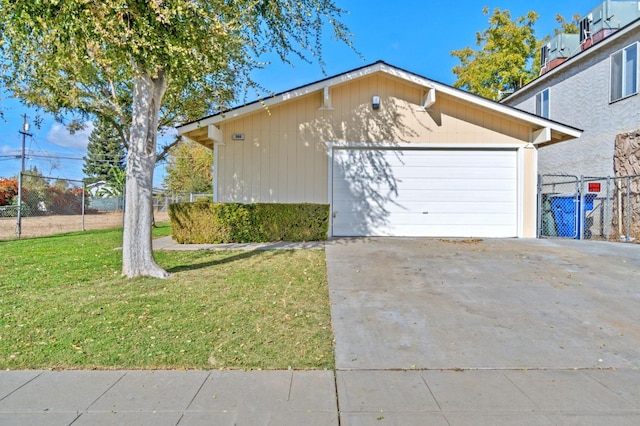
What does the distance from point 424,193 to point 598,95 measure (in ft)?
24.4

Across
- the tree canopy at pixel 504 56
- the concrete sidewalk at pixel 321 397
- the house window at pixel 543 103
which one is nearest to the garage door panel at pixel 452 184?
the house window at pixel 543 103

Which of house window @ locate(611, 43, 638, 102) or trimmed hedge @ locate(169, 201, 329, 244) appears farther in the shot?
house window @ locate(611, 43, 638, 102)

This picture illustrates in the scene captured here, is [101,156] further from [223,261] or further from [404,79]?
[223,261]

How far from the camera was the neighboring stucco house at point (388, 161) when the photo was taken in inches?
395

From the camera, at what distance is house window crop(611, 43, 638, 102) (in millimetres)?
10773

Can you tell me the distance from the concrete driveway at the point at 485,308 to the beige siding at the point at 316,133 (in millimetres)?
3148

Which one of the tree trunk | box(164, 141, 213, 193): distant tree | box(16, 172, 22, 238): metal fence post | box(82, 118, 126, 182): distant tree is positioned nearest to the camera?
the tree trunk

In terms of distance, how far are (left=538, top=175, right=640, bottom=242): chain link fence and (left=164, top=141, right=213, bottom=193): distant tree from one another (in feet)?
79.2

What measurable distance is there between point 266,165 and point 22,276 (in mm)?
5728

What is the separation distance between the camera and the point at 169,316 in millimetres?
4145

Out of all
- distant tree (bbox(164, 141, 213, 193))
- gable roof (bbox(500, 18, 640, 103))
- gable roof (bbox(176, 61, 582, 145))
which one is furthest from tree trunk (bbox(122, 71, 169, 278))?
distant tree (bbox(164, 141, 213, 193))

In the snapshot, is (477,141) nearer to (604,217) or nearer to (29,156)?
(604,217)

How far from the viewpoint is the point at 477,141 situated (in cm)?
1009

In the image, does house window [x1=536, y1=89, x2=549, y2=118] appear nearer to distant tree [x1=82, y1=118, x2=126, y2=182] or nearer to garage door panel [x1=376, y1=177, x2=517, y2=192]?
garage door panel [x1=376, y1=177, x2=517, y2=192]
